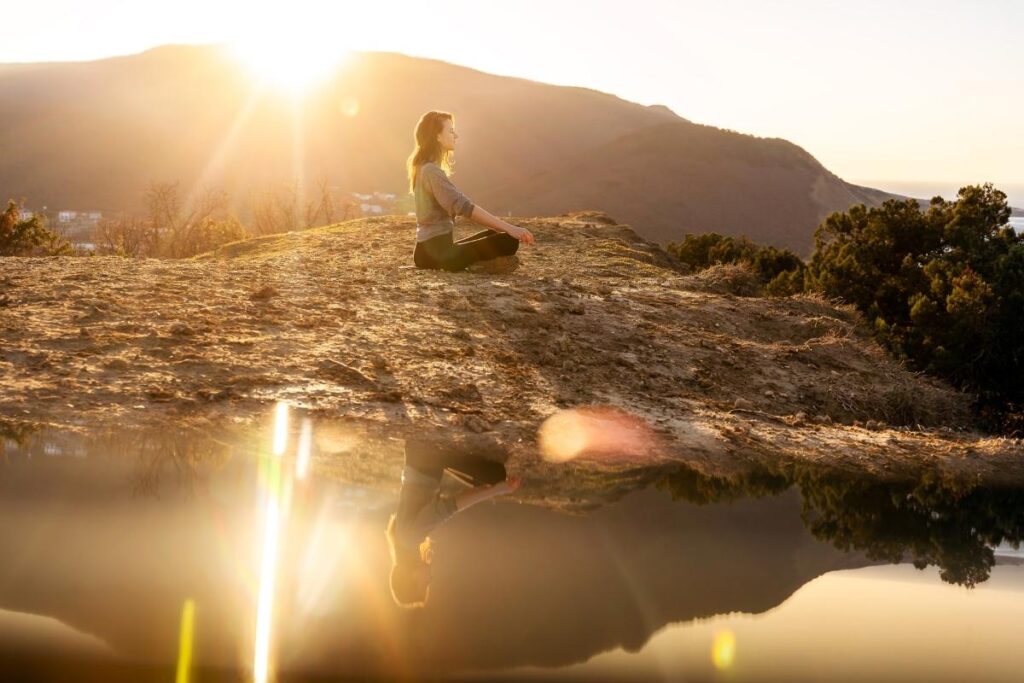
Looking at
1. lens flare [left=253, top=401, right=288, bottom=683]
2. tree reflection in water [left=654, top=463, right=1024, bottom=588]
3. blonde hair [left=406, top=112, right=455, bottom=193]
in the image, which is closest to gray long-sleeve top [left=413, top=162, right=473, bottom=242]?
blonde hair [left=406, top=112, right=455, bottom=193]

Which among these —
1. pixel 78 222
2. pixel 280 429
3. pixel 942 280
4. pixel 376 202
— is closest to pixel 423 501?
pixel 280 429

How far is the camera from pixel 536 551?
3654 mm

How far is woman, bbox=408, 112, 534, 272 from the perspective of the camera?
897 cm

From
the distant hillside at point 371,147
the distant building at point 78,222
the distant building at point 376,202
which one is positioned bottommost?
the distant building at point 78,222

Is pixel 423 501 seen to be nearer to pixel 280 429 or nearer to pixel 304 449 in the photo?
pixel 304 449

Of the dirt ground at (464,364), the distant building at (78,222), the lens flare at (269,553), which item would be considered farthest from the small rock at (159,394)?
the distant building at (78,222)

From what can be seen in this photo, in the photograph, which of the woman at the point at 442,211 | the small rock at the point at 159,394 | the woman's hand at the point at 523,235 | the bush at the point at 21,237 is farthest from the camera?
the bush at the point at 21,237

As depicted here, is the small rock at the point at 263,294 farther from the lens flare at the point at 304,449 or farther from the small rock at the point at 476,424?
the small rock at the point at 476,424

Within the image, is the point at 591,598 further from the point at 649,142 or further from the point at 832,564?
the point at 649,142

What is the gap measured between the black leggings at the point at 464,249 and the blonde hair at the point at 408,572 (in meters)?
6.51

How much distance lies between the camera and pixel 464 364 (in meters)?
6.88

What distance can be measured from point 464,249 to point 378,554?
269 inches

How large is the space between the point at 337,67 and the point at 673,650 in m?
154

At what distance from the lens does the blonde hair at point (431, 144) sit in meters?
9.16
